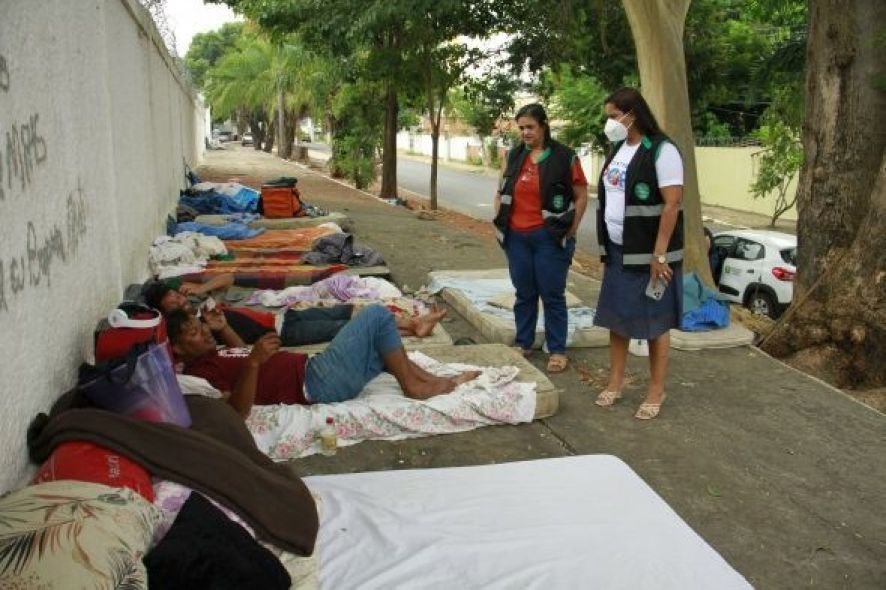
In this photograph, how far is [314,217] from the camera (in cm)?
1104

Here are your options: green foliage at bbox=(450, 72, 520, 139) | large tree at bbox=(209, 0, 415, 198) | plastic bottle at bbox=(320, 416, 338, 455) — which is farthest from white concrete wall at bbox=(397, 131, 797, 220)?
plastic bottle at bbox=(320, 416, 338, 455)

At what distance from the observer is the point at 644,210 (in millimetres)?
4230

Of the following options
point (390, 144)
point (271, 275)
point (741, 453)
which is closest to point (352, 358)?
point (741, 453)

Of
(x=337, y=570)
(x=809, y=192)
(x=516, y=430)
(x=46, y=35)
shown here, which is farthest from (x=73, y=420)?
(x=809, y=192)

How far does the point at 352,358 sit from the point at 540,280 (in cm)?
165

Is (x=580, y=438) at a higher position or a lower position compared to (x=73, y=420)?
lower

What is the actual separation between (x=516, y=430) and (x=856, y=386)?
10.5ft

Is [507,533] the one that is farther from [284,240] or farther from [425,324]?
[284,240]

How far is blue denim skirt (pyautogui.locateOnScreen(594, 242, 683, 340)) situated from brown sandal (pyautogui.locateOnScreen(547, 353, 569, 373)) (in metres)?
0.87

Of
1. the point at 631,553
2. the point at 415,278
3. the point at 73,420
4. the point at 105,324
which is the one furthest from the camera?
the point at 415,278

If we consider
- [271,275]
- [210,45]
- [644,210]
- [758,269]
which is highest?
[210,45]

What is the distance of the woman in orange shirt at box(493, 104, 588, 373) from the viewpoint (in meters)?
5.01

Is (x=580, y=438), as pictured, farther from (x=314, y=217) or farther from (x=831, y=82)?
(x=314, y=217)

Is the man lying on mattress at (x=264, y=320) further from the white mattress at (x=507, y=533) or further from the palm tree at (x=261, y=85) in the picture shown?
the palm tree at (x=261, y=85)
